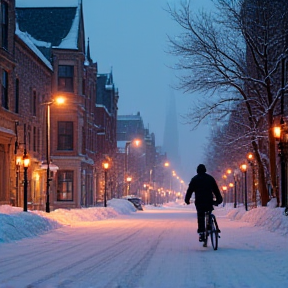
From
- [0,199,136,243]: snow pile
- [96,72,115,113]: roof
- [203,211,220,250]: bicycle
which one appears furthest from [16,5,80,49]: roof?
[203,211,220,250]: bicycle

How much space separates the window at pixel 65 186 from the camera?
51812 mm

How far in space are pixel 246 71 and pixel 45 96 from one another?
2102 cm

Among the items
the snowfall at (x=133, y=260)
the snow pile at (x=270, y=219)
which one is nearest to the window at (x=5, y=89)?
the snowfall at (x=133, y=260)

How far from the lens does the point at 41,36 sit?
177 ft

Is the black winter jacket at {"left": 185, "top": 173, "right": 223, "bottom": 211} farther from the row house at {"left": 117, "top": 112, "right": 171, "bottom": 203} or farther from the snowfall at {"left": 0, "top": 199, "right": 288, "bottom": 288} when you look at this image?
the row house at {"left": 117, "top": 112, "right": 171, "bottom": 203}

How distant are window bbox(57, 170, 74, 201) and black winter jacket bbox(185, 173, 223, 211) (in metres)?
36.4

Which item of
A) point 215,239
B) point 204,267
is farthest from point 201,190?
point 204,267

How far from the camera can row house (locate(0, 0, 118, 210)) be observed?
4003 cm

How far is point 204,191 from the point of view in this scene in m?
16.0

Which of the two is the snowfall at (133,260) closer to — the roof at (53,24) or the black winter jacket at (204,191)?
the black winter jacket at (204,191)

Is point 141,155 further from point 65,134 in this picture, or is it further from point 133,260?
point 133,260

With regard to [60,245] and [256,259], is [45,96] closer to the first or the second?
[60,245]

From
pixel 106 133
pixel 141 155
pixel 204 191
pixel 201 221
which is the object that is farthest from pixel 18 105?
pixel 141 155

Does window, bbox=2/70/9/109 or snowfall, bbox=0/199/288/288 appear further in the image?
window, bbox=2/70/9/109
